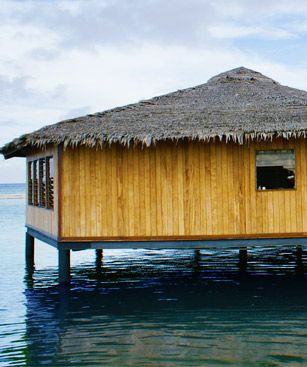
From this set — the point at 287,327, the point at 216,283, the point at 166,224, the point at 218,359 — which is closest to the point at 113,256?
the point at 216,283

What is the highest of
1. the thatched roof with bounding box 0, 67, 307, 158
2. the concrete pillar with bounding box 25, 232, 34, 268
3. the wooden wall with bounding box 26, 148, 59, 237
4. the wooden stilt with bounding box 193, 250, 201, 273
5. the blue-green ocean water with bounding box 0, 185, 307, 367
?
the thatched roof with bounding box 0, 67, 307, 158

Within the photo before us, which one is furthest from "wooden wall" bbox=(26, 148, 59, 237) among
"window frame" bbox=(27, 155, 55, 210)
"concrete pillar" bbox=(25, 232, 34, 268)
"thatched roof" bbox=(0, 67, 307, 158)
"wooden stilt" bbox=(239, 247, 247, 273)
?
"wooden stilt" bbox=(239, 247, 247, 273)

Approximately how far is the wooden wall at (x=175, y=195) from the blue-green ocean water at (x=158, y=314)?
1.47 meters

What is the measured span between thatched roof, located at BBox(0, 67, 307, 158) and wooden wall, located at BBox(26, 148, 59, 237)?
70cm

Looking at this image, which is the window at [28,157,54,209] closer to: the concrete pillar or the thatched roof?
the thatched roof

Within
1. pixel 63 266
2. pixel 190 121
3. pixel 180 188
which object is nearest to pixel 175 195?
pixel 180 188

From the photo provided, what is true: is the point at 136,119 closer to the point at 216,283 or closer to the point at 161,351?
the point at 216,283

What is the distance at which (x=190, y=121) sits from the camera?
14.3 meters

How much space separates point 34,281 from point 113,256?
5.35 meters

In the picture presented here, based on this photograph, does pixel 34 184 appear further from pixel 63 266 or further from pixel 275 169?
pixel 275 169

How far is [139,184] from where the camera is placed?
1435 cm

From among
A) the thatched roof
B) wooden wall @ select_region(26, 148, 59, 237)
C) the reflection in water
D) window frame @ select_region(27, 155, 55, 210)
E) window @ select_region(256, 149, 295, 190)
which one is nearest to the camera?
the reflection in water

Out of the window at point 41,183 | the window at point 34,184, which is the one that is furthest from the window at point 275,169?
the window at point 34,184

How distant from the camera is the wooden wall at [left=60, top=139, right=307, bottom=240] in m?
14.2
